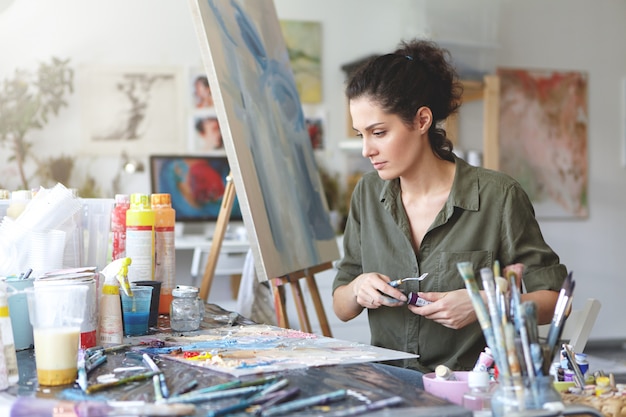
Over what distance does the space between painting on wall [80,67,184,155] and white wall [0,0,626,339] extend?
61 mm

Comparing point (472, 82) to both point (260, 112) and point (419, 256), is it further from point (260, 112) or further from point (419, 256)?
point (419, 256)

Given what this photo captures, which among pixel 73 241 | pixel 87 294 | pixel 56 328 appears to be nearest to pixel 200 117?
pixel 73 241

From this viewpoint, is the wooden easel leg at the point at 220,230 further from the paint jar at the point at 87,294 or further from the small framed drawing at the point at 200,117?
the small framed drawing at the point at 200,117

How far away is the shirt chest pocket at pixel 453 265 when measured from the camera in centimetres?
189

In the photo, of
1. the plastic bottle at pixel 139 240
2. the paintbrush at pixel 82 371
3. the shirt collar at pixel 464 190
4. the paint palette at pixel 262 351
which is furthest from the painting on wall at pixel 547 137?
the paintbrush at pixel 82 371

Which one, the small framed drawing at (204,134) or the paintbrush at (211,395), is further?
the small framed drawing at (204,134)

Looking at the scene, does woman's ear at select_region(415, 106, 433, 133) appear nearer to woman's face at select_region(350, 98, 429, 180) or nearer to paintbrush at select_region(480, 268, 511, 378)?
woman's face at select_region(350, 98, 429, 180)

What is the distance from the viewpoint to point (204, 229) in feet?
15.4

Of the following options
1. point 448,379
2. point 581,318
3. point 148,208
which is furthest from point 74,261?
point 581,318

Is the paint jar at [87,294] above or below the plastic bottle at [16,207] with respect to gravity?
below

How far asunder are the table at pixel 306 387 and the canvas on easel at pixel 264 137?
82 cm

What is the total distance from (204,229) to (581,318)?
2.91 m

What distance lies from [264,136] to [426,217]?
2.18 feet

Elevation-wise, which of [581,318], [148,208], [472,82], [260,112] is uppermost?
[472,82]
